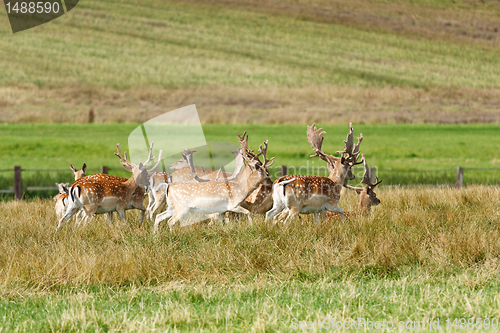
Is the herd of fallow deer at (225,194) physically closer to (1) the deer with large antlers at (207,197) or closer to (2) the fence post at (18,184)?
(1) the deer with large antlers at (207,197)

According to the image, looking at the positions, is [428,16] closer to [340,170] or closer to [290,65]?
[290,65]

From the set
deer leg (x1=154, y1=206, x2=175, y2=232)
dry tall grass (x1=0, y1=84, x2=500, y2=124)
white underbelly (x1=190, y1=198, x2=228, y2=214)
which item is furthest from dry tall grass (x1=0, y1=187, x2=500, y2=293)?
dry tall grass (x1=0, y1=84, x2=500, y2=124)

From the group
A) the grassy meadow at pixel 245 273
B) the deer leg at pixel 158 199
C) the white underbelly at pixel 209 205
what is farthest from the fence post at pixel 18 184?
the white underbelly at pixel 209 205

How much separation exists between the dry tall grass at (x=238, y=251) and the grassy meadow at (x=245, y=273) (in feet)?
0.07

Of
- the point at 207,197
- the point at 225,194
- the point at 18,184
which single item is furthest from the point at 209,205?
the point at 18,184

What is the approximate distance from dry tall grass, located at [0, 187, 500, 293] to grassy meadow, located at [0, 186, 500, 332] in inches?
0.8

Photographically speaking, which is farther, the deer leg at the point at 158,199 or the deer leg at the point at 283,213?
the deer leg at the point at 158,199

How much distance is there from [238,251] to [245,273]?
21.3 inches

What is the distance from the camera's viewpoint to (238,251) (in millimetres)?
8055

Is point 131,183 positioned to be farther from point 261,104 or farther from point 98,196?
point 261,104

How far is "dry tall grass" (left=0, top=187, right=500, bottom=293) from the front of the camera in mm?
7406

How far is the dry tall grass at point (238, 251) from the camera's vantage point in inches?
292

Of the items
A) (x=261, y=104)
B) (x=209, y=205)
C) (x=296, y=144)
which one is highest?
(x=209, y=205)

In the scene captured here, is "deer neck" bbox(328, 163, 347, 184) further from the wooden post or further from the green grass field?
the wooden post
